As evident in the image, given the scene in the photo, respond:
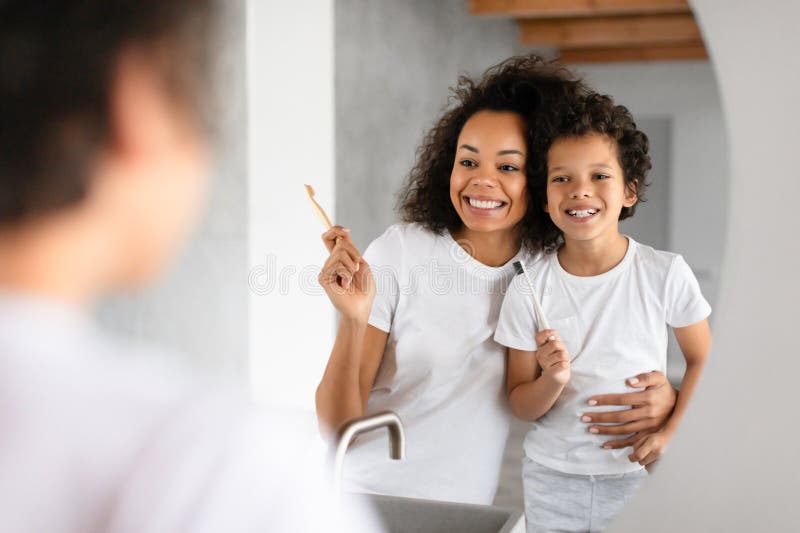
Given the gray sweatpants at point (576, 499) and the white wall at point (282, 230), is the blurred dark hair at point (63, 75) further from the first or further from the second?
the gray sweatpants at point (576, 499)

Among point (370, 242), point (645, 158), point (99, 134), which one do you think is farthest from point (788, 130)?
point (99, 134)

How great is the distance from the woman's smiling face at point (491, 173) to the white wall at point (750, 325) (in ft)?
0.67

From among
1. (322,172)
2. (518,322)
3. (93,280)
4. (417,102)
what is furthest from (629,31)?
(93,280)

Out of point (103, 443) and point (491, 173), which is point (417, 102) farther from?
point (103, 443)

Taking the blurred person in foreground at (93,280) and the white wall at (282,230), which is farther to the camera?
the white wall at (282,230)

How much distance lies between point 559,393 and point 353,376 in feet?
0.70

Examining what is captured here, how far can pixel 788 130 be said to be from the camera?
0.75m

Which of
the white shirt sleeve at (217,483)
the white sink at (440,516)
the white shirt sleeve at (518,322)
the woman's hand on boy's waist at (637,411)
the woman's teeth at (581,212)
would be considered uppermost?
the woman's teeth at (581,212)

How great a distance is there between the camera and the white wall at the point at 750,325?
75cm

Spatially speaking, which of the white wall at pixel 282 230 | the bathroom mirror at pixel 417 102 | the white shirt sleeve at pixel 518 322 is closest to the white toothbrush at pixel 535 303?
the white shirt sleeve at pixel 518 322

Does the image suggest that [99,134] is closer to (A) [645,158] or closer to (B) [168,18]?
(B) [168,18]

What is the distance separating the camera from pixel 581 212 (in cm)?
86

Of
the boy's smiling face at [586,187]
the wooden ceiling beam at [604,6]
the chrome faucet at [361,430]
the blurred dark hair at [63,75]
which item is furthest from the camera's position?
the wooden ceiling beam at [604,6]

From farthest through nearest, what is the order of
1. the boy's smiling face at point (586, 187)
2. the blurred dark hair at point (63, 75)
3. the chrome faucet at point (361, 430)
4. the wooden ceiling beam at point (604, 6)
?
the wooden ceiling beam at point (604, 6)
the boy's smiling face at point (586, 187)
the chrome faucet at point (361, 430)
the blurred dark hair at point (63, 75)
